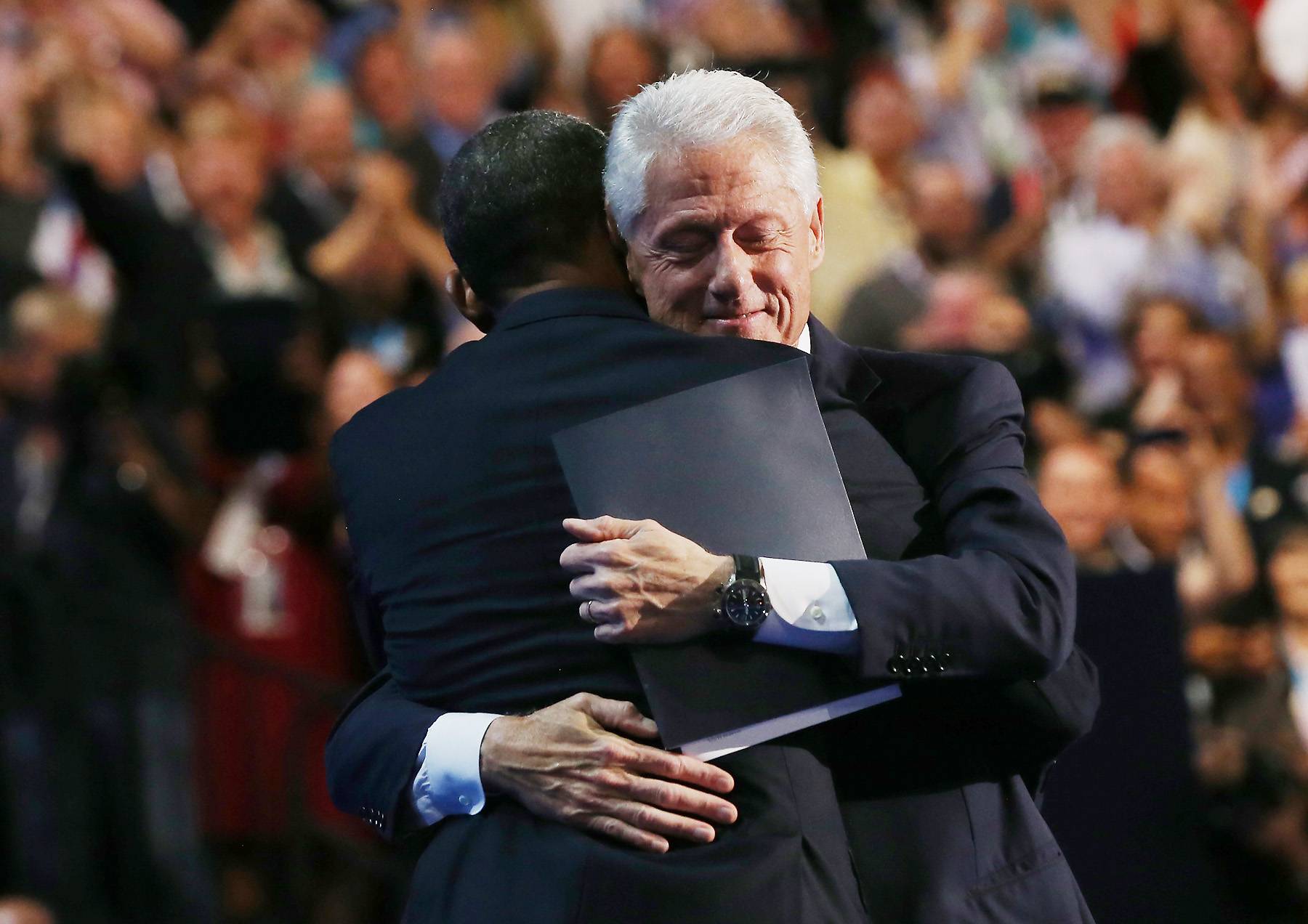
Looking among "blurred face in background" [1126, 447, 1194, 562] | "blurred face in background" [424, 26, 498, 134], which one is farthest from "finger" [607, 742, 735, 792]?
"blurred face in background" [424, 26, 498, 134]

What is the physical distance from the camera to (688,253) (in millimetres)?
2271

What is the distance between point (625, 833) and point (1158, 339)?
172 inches

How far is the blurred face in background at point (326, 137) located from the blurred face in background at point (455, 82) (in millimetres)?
404

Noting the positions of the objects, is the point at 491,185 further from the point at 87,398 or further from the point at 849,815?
the point at 87,398

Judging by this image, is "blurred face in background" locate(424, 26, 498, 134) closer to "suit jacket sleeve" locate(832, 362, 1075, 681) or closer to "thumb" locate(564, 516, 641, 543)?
"suit jacket sleeve" locate(832, 362, 1075, 681)

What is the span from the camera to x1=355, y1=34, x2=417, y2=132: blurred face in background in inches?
263

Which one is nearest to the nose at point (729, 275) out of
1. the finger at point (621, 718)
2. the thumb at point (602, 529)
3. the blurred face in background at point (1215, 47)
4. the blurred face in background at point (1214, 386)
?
the thumb at point (602, 529)

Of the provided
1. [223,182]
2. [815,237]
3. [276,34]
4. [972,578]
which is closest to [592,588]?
[972,578]

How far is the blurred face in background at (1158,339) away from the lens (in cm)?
594

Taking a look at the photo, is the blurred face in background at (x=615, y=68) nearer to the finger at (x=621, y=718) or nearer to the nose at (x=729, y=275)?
the nose at (x=729, y=275)

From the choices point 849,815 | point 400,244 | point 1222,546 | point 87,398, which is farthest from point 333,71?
point 849,815

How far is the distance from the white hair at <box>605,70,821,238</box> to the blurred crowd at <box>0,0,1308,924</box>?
71.4 inches

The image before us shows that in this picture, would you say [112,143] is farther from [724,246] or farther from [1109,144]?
[724,246]

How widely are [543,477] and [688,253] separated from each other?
0.38 m
